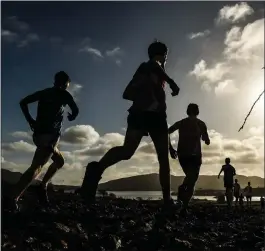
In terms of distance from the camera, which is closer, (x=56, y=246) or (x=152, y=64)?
(x=56, y=246)

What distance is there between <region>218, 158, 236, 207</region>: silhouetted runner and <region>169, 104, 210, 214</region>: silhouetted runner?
7.28m

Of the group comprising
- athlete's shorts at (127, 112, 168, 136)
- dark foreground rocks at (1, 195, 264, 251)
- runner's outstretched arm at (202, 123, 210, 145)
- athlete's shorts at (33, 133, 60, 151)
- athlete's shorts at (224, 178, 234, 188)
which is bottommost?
dark foreground rocks at (1, 195, 264, 251)

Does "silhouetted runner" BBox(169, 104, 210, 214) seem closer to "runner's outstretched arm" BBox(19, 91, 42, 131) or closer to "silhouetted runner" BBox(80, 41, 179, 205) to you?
"silhouetted runner" BBox(80, 41, 179, 205)

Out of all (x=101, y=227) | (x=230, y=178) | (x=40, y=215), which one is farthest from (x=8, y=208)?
(x=230, y=178)

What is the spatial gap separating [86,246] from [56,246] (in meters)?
0.30

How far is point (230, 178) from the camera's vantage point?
15688 millimetres

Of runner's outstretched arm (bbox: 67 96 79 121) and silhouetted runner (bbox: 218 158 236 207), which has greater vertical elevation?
runner's outstretched arm (bbox: 67 96 79 121)

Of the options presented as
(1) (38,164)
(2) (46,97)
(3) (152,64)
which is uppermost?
(3) (152,64)

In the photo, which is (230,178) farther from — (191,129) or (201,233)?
(201,233)

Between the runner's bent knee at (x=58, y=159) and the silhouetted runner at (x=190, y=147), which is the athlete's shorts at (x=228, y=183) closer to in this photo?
the silhouetted runner at (x=190, y=147)

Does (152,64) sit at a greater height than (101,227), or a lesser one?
greater

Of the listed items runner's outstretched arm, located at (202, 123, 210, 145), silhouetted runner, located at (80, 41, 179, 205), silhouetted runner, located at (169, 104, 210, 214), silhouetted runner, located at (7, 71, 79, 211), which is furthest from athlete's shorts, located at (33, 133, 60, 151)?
runner's outstretched arm, located at (202, 123, 210, 145)

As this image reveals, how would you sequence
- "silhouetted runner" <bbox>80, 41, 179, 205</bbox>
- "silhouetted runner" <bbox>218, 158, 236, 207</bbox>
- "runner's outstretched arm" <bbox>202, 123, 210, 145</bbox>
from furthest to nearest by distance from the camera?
"silhouetted runner" <bbox>218, 158, 236, 207</bbox> < "runner's outstretched arm" <bbox>202, 123, 210, 145</bbox> < "silhouetted runner" <bbox>80, 41, 179, 205</bbox>

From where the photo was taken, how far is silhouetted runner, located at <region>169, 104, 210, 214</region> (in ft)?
26.3
